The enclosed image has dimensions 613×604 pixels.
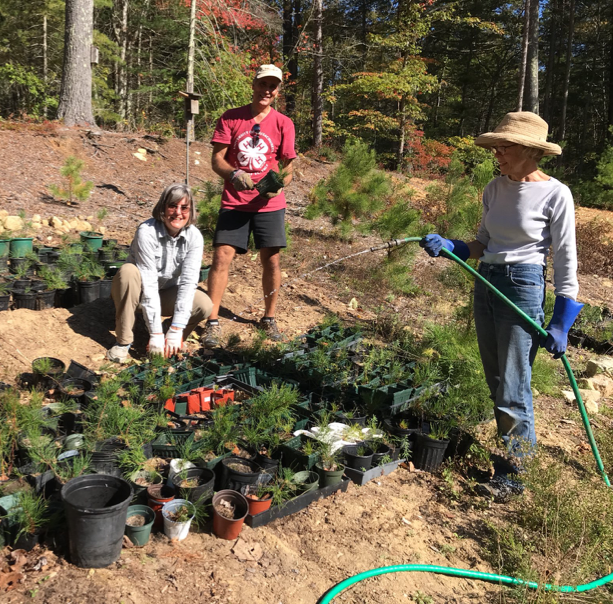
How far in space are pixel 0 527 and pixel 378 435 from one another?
5.73ft

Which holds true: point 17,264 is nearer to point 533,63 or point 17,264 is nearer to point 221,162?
point 221,162

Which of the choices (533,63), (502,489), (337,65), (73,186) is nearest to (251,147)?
(502,489)

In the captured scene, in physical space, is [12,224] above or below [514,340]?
above

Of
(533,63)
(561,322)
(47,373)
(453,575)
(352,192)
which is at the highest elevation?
(533,63)

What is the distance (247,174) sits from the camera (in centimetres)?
355

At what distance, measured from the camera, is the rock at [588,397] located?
12.1 feet

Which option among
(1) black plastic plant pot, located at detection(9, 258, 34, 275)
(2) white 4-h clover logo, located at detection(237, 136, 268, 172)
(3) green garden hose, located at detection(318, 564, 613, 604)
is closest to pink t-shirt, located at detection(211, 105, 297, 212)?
(2) white 4-h clover logo, located at detection(237, 136, 268, 172)

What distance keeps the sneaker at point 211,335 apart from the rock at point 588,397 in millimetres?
2597

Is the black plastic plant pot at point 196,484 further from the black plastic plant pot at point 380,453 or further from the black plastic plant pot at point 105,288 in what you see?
the black plastic plant pot at point 105,288

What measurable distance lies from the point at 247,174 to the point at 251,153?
8.4 inches

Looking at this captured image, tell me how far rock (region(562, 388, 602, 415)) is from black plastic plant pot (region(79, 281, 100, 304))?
3.71 m

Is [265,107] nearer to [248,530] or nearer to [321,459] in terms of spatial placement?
[321,459]

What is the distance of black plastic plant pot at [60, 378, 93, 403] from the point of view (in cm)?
278

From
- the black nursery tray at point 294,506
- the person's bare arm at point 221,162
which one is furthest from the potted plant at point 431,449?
the person's bare arm at point 221,162
